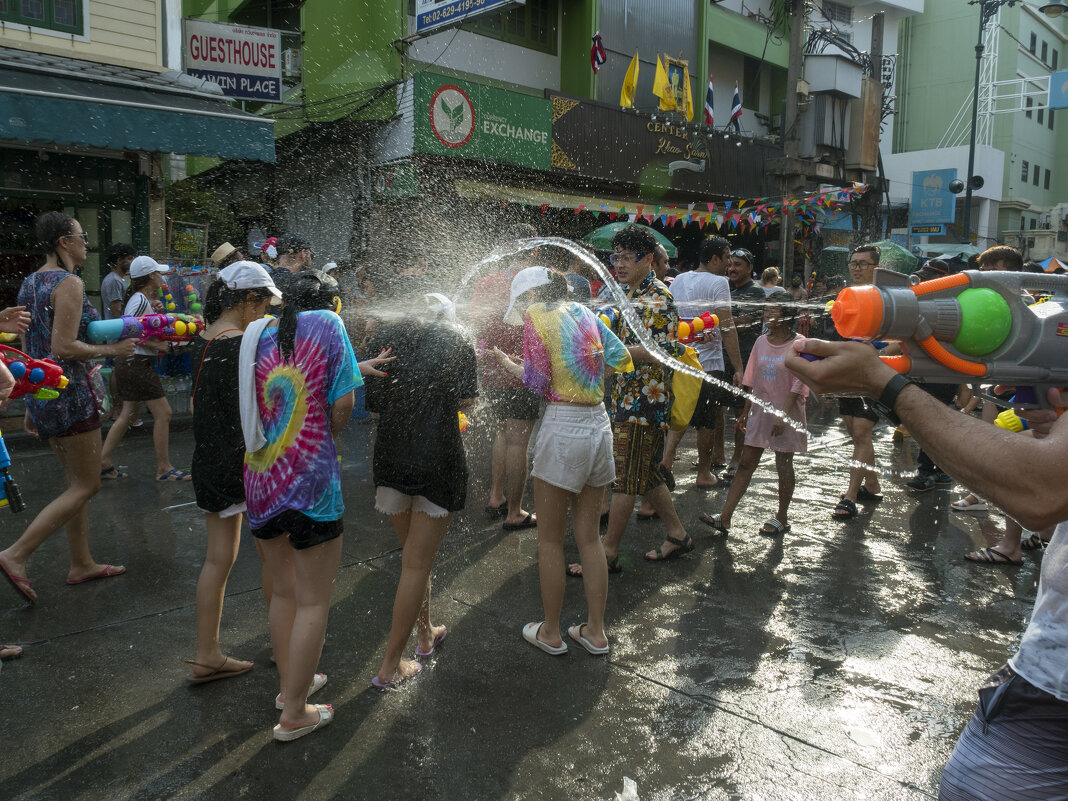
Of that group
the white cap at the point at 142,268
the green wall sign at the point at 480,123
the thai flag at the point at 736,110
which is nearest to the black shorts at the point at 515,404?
the white cap at the point at 142,268

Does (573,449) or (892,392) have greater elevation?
(892,392)

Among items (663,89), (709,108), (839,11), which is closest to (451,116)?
(663,89)

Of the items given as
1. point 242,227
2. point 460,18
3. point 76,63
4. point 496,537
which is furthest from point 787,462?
point 242,227

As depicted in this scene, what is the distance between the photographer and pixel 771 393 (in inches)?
217

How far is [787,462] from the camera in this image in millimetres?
5520

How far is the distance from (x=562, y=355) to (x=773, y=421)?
2270 millimetres

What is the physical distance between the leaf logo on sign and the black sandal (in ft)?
31.1

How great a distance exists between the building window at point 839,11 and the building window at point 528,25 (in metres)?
14.9

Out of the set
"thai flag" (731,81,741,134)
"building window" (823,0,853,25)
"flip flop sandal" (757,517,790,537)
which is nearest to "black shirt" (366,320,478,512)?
"flip flop sandal" (757,517,790,537)

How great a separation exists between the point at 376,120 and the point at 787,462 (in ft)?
34.7

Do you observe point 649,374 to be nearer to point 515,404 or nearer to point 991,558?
point 515,404

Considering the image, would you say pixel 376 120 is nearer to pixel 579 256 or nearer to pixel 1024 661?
pixel 579 256

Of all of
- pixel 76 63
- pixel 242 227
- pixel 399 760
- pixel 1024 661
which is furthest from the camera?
pixel 242 227

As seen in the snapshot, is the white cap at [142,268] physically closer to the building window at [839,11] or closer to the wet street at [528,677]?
the wet street at [528,677]
